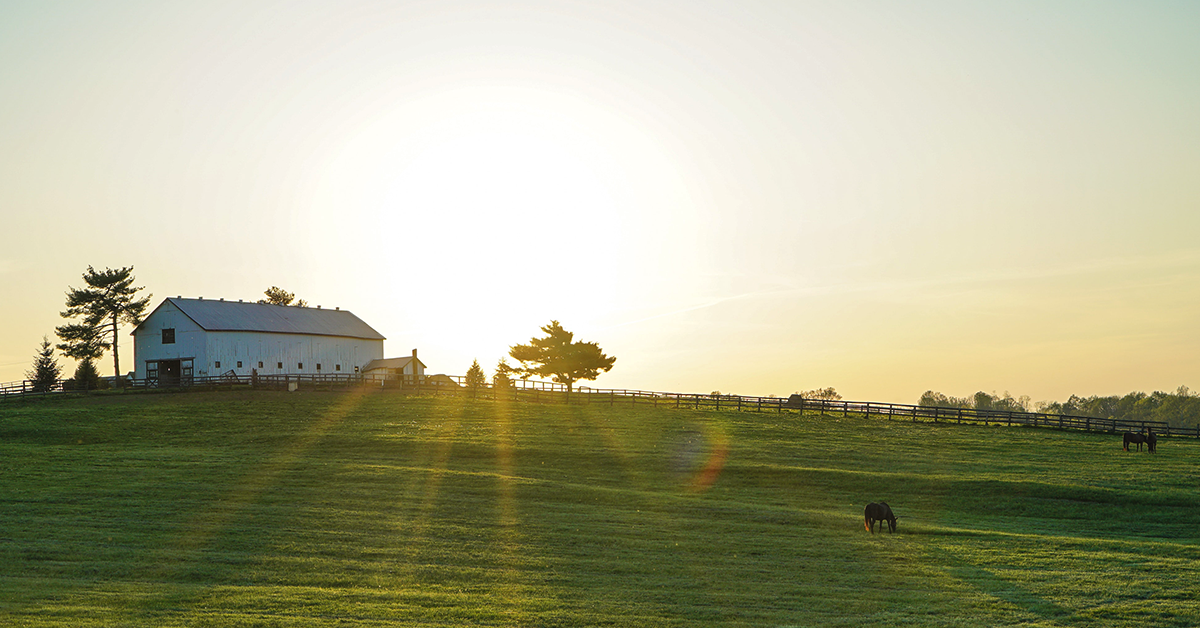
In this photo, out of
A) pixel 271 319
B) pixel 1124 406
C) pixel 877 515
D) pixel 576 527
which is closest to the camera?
pixel 576 527

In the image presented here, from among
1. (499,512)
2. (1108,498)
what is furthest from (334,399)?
(1108,498)

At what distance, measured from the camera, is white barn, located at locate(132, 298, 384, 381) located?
75.6 m

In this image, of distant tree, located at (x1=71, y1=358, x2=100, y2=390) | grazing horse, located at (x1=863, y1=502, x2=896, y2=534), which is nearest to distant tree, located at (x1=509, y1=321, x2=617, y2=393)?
distant tree, located at (x1=71, y1=358, x2=100, y2=390)

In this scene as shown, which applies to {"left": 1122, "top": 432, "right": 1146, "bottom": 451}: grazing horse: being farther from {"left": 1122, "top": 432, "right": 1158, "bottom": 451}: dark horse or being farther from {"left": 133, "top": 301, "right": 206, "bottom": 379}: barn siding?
{"left": 133, "top": 301, "right": 206, "bottom": 379}: barn siding

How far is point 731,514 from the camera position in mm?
30031

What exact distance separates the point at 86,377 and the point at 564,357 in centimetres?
5014

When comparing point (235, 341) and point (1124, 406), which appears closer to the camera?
point (235, 341)

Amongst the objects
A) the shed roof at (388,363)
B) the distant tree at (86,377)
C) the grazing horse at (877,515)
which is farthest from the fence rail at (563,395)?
the grazing horse at (877,515)

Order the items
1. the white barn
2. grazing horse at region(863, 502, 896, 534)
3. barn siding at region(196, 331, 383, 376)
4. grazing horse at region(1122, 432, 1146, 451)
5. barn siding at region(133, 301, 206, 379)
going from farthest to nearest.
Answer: barn siding at region(196, 331, 383, 376) < the white barn < barn siding at region(133, 301, 206, 379) < grazing horse at region(1122, 432, 1146, 451) < grazing horse at region(863, 502, 896, 534)

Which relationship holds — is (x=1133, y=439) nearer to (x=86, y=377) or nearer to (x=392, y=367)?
(x=392, y=367)

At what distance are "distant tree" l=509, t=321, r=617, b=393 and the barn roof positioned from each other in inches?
814

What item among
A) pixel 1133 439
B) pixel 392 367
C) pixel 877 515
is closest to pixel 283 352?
pixel 392 367

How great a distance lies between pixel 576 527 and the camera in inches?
1049

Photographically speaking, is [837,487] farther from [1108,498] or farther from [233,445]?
[233,445]
